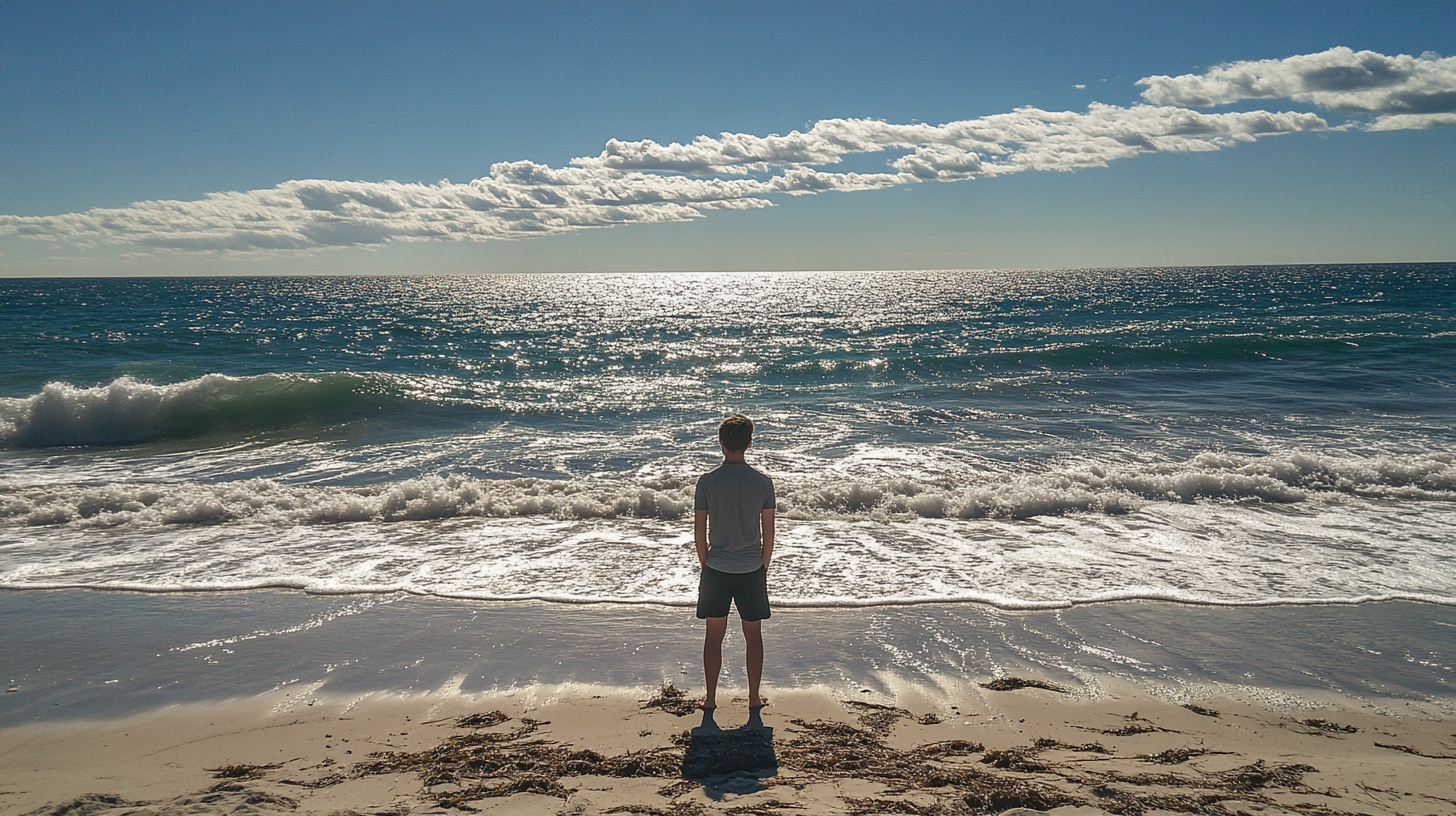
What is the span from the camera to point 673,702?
482 cm

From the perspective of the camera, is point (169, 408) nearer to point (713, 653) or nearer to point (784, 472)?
point (784, 472)

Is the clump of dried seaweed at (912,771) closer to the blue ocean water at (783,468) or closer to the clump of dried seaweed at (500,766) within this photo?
the clump of dried seaweed at (500,766)

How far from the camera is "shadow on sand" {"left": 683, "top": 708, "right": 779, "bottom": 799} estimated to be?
12.6 feet

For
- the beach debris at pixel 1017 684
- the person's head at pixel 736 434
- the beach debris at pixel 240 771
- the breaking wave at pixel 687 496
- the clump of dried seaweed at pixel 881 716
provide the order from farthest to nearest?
1. the breaking wave at pixel 687 496
2. the beach debris at pixel 1017 684
3. the clump of dried seaweed at pixel 881 716
4. the person's head at pixel 736 434
5. the beach debris at pixel 240 771

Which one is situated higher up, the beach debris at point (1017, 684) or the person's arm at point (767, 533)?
the person's arm at point (767, 533)

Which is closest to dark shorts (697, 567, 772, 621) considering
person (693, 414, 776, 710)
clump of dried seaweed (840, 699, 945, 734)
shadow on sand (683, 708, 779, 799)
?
person (693, 414, 776, 710)

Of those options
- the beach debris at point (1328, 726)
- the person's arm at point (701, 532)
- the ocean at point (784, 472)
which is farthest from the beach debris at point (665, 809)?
the beach debris at point (1328, 726)

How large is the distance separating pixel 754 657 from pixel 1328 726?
3524 mm

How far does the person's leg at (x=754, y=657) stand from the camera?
4.65 m

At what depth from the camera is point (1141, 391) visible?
20000 mm

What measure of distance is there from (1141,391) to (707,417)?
11.8 meters

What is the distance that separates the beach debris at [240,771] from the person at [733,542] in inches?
97.2

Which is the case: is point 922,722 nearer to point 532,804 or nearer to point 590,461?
point 532,804

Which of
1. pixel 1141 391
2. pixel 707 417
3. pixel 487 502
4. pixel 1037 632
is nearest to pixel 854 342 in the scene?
pixel 1141 391
